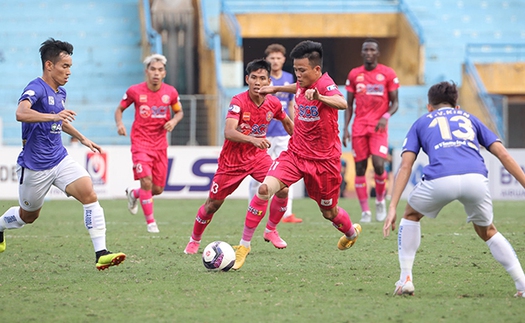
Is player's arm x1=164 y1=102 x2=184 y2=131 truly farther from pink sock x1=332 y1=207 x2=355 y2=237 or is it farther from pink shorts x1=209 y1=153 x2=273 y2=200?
pink sock x1=332 y1=207 x2=355 y2=237

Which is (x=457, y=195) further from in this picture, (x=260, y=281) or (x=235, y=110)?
(x=235, y=110)

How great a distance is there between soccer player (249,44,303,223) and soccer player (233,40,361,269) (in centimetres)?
348

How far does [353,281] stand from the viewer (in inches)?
270

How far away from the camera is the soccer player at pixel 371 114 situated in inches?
479

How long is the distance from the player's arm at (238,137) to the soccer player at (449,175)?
6.41 ft

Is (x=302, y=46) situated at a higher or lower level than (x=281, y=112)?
higher

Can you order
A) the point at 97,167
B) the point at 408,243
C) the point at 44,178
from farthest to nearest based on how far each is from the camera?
the point at 97,167, the point at 44,178, the point at 408,243

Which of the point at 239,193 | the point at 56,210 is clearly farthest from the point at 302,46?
the point at 239,193

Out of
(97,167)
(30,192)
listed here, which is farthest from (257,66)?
(97,167)

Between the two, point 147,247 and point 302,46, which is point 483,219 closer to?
point 302,46

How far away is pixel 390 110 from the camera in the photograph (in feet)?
40.2

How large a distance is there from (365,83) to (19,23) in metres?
17.3

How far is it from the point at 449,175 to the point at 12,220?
4.26 m

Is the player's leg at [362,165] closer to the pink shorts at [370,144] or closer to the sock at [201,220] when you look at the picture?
the pink shorts at [370,144]
